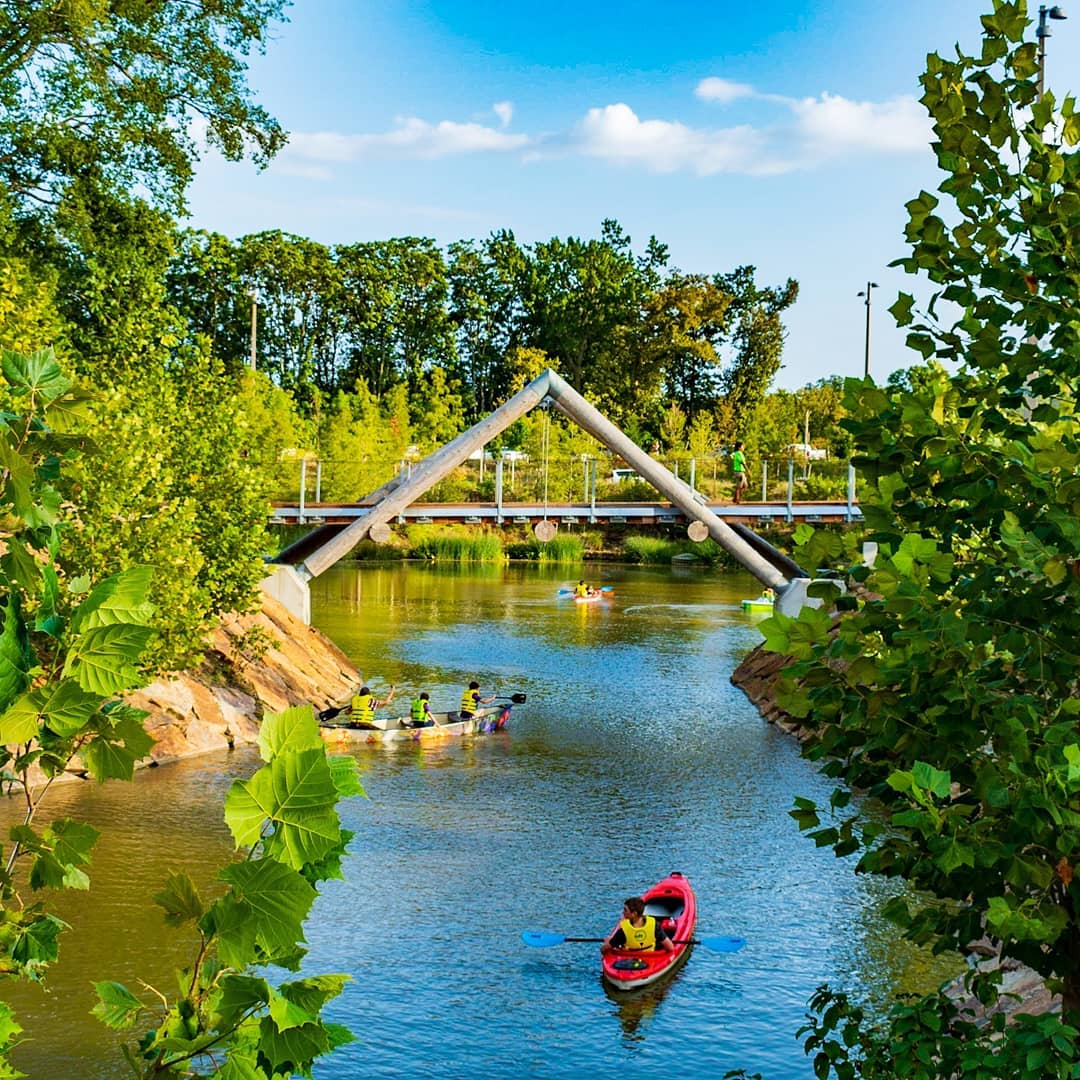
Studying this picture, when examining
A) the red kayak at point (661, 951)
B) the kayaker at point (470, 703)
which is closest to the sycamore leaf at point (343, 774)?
the red kayak at point (661, 951)

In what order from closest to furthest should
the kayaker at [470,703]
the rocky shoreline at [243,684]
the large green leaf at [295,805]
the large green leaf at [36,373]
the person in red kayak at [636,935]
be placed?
the large green leaf at [295,805] < the large green leaf at [36,373] < the person in red kayak at [636,935] < the rocky shoreline at [243,684] < the kayaker at [470,703]

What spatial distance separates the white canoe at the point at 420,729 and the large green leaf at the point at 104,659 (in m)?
23.3

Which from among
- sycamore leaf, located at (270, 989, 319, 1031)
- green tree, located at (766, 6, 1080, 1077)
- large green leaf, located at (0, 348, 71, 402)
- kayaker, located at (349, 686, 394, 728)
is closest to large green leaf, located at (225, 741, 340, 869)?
sycamore leaf, located at (270, 989, 319, 1031)

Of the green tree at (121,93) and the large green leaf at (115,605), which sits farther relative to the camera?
the green tree at (121,93)

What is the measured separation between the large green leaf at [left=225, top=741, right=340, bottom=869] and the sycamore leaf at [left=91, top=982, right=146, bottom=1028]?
77cm

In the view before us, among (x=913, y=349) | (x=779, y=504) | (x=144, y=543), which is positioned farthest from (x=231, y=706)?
(x=913, y=349)

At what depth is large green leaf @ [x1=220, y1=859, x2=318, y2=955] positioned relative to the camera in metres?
3.34

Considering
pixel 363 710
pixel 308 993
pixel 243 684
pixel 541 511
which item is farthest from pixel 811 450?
pixel 308 993

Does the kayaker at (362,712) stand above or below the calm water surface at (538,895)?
above

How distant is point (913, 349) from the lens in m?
6.43

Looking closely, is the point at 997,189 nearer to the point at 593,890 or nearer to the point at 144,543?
the point at 593,890

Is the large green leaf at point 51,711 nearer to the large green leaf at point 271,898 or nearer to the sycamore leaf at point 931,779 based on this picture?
the large green leaf at point 271,898

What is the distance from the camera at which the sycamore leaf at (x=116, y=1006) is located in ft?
12.2

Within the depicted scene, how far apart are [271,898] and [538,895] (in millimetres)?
15869
